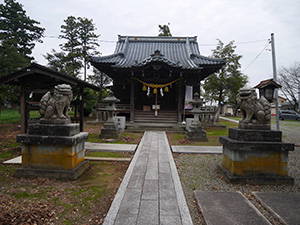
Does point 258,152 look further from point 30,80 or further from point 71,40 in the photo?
point 71,40

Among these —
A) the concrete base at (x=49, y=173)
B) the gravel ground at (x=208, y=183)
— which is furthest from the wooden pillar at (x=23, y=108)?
the gravel ground at (x=208, y=183)

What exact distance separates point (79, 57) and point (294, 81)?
34.7 meters

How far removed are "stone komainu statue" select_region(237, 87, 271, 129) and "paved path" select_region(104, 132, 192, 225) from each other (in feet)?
7.78

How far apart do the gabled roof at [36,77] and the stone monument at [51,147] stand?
2972mm

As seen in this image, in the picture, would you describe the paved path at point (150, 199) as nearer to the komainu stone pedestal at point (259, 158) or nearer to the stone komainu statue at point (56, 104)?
the komainu stone pedestal at point (259, 158)

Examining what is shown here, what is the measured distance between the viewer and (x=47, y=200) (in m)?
3.04

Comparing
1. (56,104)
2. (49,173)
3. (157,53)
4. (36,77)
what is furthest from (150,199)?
(157,53)

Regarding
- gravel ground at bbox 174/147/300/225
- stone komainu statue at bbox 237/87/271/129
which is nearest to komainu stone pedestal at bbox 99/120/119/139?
gravel ground at bbox 174/147/300/225

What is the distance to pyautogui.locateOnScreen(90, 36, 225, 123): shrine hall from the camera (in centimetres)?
1343

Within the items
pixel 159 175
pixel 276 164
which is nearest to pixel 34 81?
pixel 159 175

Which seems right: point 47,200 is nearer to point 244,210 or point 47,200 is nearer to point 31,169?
point 31,169

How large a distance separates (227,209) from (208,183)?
1.11 m

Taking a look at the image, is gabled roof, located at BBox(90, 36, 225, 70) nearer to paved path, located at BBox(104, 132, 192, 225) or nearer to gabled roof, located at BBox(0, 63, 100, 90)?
gabled roof, located at BBox(0, 63, 100, 90)

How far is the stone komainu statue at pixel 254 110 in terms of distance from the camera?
Answer: 4066 millimetres
